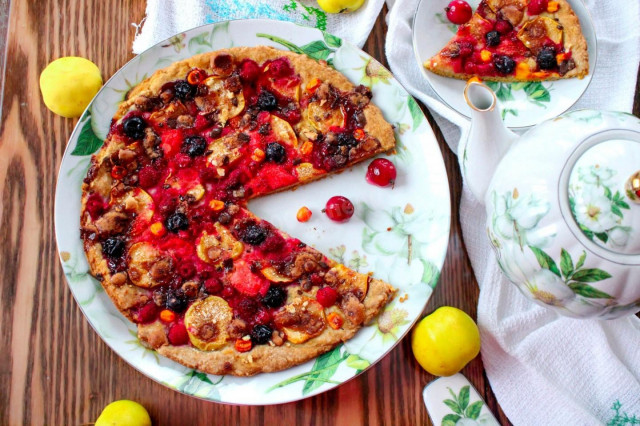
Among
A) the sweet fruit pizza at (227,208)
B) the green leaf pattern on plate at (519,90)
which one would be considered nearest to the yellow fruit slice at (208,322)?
the sweet fruit pizza at (227,208)

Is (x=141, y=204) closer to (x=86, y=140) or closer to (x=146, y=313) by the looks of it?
(x=86, y=140)

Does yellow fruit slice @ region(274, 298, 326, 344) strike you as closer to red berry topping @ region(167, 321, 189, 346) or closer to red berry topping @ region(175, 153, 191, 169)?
red berry topping @ region(167, 321, 189, 346)

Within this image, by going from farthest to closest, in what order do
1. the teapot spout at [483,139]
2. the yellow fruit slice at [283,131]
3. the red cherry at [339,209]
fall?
1. the yellow fruit slice at [283,131]
2. the red cherry at [339,209]
3. the teapot spout at [483,139]

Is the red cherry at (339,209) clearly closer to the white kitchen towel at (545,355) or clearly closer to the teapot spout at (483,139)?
the white kitchen towel at (545,355)

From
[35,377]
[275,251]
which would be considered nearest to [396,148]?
[275,251]

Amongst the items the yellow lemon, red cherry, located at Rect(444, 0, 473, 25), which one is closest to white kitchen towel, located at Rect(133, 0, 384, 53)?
the yellow lemon

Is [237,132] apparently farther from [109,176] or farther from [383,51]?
[383,51]
